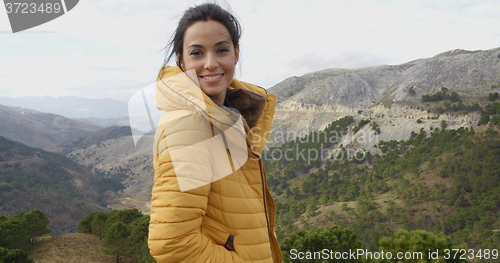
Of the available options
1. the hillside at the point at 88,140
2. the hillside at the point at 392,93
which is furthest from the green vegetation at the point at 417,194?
the hillside at the point at 88,140

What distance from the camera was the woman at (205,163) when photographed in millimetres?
1017

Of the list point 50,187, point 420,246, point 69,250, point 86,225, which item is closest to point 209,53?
point 420,246

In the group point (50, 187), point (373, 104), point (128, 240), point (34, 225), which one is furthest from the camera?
point (50, 187)

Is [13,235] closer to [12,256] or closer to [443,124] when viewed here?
[12,256]

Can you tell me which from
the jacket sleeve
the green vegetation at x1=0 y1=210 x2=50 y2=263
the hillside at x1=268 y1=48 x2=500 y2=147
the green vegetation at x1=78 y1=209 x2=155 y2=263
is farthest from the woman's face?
the hillside at x1=268 y1=48 x2=500 y2=147

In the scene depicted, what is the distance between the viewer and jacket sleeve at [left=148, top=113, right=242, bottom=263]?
1002 mm

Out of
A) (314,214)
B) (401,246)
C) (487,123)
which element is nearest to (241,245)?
(401,246)

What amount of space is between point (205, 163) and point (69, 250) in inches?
1089

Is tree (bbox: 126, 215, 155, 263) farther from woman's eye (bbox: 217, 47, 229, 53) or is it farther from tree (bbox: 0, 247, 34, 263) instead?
woman's eye (bbox: 217, 47, 229, 53)

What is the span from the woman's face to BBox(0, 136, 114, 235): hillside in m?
73.8

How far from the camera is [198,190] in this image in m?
1.04

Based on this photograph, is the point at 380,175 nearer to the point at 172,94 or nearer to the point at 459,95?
the point at 459,95

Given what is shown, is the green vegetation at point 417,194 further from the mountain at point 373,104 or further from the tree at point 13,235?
the tree at point 13,235

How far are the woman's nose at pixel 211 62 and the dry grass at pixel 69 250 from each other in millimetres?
25457
